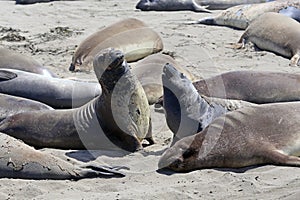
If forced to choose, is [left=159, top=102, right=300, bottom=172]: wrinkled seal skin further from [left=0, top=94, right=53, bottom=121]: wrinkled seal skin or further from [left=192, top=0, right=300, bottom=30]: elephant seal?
[left=192, top=0, right=300, bottom=30]: elephant seal

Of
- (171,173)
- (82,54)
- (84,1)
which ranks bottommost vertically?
(84,1)

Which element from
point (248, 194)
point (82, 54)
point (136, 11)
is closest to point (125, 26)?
point (82, 54)

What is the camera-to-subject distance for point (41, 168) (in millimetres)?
4637

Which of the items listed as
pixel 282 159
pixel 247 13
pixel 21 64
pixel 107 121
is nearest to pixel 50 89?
pixel 21 64

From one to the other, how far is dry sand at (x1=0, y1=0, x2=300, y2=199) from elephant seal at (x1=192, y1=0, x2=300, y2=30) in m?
0.20

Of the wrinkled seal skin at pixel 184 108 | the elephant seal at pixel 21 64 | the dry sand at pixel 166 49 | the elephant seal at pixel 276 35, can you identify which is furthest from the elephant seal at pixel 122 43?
the wrinkled seal skin at pixel 184 108

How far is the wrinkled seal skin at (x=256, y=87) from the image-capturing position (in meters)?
6.33

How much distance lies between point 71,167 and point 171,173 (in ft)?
2.11

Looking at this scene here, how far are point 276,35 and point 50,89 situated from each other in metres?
3.11

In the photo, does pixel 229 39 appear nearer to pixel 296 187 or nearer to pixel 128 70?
pixel 128 70

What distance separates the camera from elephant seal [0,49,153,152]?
539 cm

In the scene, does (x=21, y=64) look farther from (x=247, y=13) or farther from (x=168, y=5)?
(x=168, y=5)

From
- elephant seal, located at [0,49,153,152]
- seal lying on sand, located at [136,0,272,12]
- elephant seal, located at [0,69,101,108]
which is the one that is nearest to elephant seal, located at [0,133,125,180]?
elephant seal, located at [0,49,153,152]

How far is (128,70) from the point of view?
5.50 meters
